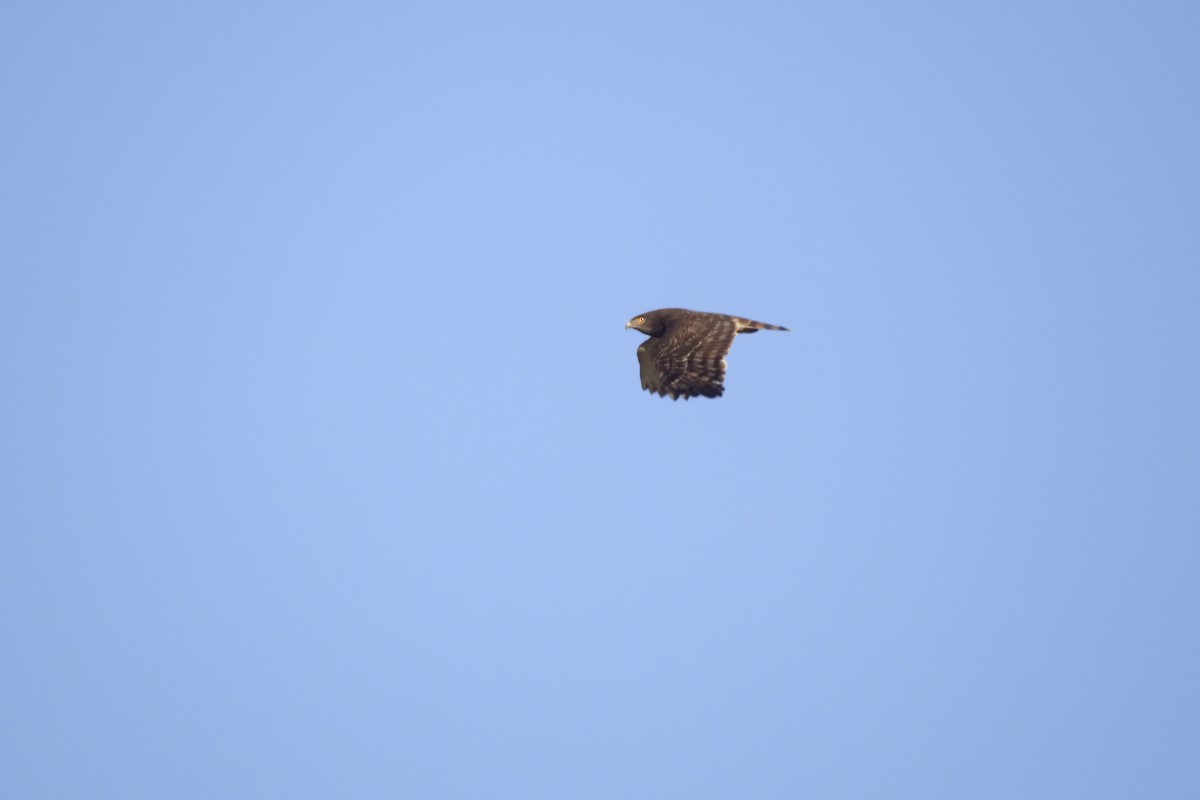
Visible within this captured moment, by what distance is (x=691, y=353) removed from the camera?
2655 centimetres

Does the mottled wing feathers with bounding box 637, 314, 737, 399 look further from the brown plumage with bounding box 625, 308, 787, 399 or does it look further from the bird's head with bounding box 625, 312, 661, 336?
the bird's head with bounding box 625, 312, 661, 336

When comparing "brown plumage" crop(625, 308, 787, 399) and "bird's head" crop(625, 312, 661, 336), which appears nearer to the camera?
"brown plumage" crop(625, 308, 787, 399)

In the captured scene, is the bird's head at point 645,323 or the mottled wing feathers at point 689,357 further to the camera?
the bird's head at point 645,323

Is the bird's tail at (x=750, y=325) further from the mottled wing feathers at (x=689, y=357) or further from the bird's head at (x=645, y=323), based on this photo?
the bird's head at (x=645, y=323)

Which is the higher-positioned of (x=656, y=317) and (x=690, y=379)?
(x=656, y=317)

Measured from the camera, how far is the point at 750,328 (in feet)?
87.9

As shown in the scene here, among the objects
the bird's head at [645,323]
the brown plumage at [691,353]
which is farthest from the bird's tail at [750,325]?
the bird's head at [645,323]

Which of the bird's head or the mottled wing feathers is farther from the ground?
the bird's head

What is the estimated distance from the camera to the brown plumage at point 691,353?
26.3 metres

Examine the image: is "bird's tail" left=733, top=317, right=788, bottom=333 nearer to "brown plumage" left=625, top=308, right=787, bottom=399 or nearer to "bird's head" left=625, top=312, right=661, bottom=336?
"brown plumage" left=625, top=308, right=787, bottom=399

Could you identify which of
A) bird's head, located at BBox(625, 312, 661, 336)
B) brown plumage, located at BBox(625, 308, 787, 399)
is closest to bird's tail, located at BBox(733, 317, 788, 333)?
brown plumage, located at BBox(625, 308, 787, 399)

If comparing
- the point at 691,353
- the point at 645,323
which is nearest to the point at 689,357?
the point at 691,353

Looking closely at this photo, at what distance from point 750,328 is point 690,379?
62.1 inches

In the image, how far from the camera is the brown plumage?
86.3 feet
